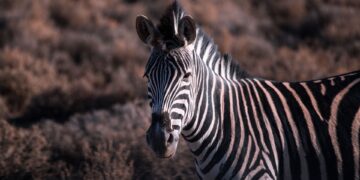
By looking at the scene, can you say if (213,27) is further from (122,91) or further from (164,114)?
(164,114)

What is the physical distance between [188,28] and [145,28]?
385mm

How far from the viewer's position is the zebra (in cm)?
423

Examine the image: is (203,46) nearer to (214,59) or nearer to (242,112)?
(214,59)

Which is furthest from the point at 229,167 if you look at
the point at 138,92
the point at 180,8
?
the point at 138,92

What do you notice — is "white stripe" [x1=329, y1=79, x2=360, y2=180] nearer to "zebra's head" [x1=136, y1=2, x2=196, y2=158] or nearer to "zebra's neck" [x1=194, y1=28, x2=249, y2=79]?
"zebra's neck" [x1=194, y1=28, x2=249, y2=79]

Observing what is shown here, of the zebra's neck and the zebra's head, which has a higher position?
the zebra's neck

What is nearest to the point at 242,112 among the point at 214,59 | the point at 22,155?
the point at 214,59

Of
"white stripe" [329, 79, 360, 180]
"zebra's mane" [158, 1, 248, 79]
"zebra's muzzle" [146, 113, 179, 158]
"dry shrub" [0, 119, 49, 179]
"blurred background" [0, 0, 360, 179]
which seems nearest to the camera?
"zebra's muzzle" [146, 113, 179, 158]

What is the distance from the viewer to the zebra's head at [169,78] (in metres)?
4.03

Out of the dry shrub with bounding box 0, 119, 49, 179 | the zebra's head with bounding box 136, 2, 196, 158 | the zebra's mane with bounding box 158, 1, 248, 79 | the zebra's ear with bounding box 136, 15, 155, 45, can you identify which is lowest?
the dry shrub with bounding box 0, 119, 49, 179

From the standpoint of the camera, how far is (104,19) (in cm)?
1688

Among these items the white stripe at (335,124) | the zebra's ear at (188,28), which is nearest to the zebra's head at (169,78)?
the zebra's ear at (188,28)

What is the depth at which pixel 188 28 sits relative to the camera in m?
4.24

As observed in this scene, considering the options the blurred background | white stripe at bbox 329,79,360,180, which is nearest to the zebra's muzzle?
white stripe at bbox 329,79,360,180
